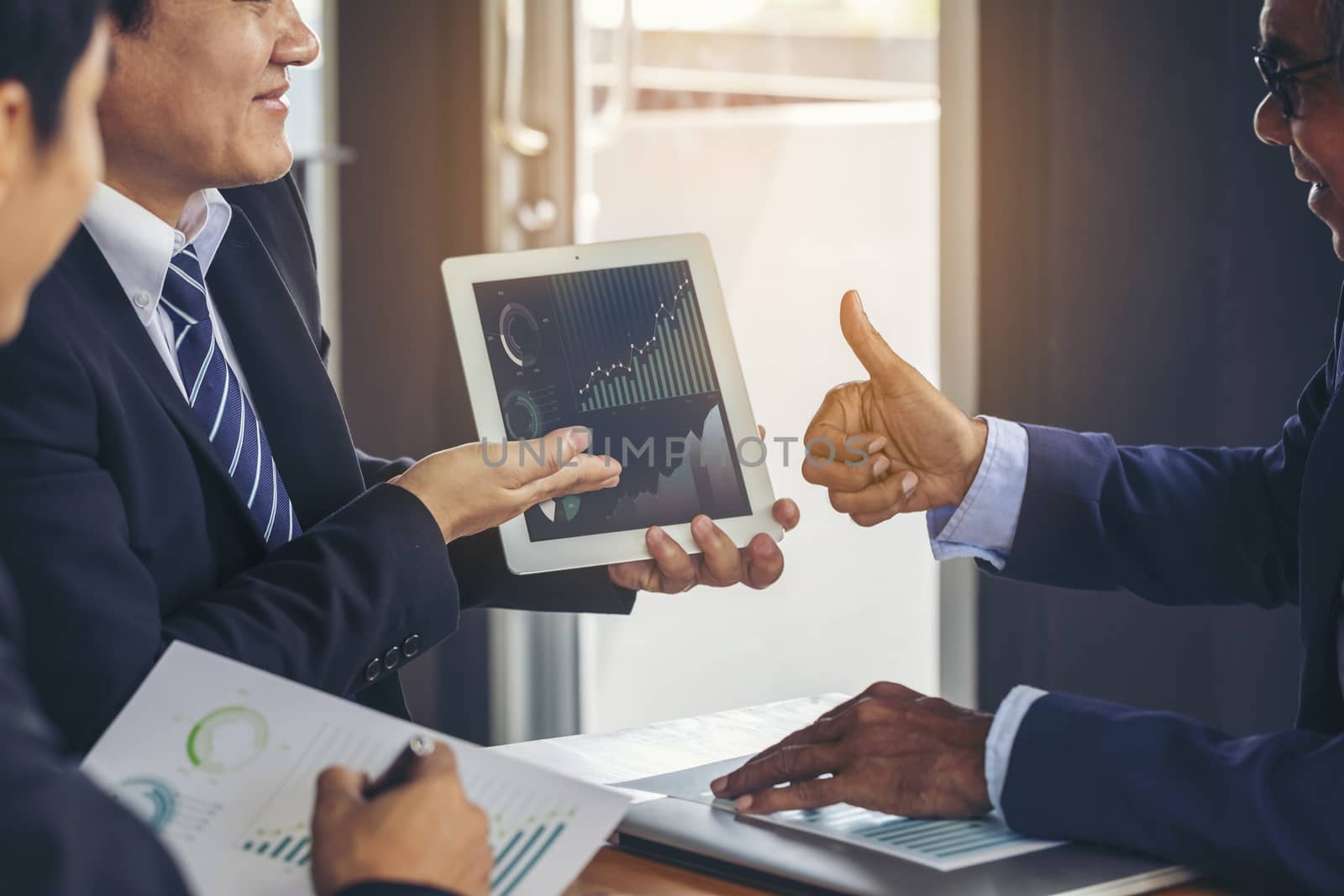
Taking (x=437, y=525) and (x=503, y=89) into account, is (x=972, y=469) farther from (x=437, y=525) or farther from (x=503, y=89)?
(x=503, y=89)

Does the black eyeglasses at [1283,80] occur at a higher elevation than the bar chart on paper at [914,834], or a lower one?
higher

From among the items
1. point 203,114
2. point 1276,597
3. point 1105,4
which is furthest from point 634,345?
point 1105,4

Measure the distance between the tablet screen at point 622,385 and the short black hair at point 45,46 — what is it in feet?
2.27

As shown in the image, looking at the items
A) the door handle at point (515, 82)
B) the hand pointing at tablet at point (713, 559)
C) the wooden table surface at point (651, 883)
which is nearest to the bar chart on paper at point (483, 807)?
the wooden table surface at point (651, 883)

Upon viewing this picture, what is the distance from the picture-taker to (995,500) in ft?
4.54

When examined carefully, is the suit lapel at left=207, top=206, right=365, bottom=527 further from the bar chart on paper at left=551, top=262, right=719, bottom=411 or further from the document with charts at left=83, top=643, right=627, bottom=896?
the document with charts at left=83, top=643, right=627, bottom=896

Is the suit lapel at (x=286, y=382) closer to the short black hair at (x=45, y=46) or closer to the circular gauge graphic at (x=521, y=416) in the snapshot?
the circular gauge graphic at (x=521, y=416)

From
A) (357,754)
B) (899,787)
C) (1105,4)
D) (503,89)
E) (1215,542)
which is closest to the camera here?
(357,754)

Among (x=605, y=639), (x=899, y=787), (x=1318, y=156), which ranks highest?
(x=1318, y=156)

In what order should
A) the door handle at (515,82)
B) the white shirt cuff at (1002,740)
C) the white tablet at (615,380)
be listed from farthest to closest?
the door handle at (515,82)
the white tablet at (615,380)
the white shirt cuff at (1002,740)

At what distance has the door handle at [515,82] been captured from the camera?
2689 millimetres

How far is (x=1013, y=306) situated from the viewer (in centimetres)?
222

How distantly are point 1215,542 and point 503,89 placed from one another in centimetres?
175

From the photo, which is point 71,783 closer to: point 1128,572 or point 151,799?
point 151,799
